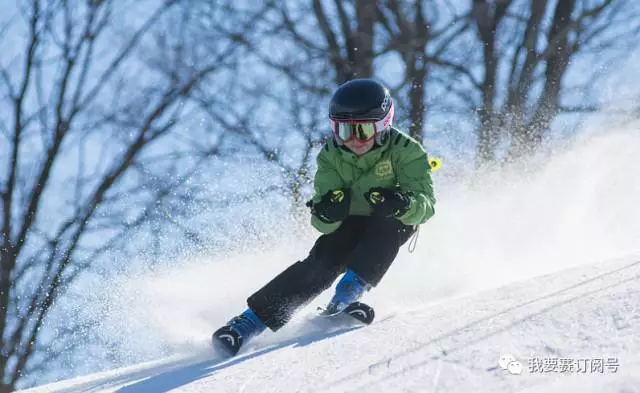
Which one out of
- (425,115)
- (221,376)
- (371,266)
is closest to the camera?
(221,376)

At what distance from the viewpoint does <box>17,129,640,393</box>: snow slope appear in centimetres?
198

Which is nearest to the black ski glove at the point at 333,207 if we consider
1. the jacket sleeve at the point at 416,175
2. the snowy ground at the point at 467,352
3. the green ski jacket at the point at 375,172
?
the green ski jacket at the point at 375,172

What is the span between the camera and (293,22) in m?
12.8

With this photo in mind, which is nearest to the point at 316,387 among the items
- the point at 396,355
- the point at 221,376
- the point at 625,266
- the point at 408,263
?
the point at 396,355

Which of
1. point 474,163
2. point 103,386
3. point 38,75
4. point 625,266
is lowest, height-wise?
point 103,386

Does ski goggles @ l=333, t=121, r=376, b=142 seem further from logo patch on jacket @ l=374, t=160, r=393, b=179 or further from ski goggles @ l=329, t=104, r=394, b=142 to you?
logo patch on jacket @ l=374, t=160, r=393, b=179

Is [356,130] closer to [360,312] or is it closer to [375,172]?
[375,172]

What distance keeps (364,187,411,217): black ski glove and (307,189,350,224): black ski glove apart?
15 cm

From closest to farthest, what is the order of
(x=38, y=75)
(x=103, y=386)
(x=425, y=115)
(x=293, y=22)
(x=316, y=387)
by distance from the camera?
(x=316, y=387)
(x=103, y=386)
(x=38, y=75)
(x=425, y=115)
(x=293, y=22)

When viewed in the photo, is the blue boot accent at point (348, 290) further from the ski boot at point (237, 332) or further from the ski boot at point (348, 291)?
the ski boot at point (237, 332)

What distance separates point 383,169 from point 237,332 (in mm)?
1235

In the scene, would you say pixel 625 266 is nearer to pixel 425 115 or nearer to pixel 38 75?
pixel 425 115

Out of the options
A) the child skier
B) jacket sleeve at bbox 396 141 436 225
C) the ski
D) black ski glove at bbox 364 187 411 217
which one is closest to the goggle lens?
the child skier

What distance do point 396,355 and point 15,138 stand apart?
9.60 m
